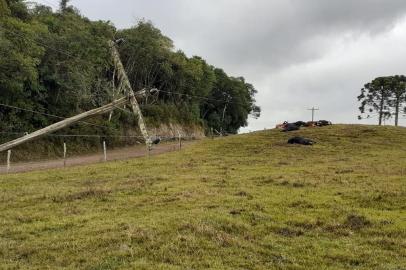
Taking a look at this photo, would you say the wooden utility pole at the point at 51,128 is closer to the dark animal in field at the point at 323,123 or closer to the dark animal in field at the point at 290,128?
the dark animal in field at the point at 290,128

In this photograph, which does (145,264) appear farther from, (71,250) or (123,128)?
(123,128)

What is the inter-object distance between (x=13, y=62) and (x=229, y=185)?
20.7 meters

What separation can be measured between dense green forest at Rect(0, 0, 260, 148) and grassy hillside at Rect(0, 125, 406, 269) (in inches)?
544

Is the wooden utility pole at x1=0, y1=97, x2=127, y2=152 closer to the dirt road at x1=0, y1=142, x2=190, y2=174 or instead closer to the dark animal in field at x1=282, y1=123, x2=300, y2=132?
the dirt road at x1=0, y1=142, x2=190, y2=174

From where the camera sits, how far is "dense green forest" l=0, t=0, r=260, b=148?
33844 millimetres

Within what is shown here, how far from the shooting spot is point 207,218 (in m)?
11.8

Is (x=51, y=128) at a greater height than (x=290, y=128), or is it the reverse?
(x=290, y=128)

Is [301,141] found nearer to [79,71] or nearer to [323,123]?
[323,123]

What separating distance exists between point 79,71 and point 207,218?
31898mm

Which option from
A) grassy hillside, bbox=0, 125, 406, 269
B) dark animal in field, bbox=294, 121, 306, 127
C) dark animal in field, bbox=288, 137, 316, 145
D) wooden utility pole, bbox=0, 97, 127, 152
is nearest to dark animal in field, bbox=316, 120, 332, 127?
dark animal in field, bbox=294, 121, 306, 127

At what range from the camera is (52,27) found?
1804 inches

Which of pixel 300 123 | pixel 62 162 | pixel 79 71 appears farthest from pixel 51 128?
pixel 300 123

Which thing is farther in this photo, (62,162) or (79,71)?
(79,71)

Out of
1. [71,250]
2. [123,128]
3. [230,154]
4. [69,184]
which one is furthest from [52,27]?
[71,250]
